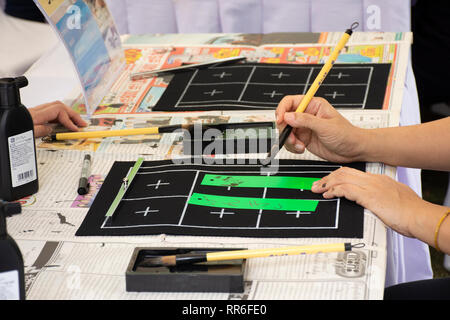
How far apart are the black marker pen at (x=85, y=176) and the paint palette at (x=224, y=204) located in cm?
3

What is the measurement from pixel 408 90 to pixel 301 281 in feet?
3.04

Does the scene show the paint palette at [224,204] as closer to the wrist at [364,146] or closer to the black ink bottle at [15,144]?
the wrist at [364,146]

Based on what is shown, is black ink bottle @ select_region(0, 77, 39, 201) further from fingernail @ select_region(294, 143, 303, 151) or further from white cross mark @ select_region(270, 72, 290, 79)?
white cross mark @ select_region(270, 72, 290, 79)

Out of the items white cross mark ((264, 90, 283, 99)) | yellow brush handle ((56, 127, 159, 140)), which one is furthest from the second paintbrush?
white cross mark ((264, 90, 283, 99))

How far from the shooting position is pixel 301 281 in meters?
0.89

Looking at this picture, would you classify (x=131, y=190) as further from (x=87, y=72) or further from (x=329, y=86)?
(x=329, y=86)

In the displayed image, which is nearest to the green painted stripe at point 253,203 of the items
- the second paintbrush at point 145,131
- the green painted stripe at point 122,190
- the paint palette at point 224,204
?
the paint palette at point 224,204

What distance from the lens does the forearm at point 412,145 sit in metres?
1.23

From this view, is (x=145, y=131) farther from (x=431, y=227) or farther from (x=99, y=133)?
(x=431, y=227)

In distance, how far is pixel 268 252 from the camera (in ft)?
2.94

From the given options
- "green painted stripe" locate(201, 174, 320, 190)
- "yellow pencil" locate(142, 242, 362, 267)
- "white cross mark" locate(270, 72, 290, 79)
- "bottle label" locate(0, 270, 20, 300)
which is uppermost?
"bottle label" locate(0, 270, 20, 300)

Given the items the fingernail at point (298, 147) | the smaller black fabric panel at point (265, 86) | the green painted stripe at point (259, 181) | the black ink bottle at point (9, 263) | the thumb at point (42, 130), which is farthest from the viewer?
the smaller black fabric panel at point (265, 86)

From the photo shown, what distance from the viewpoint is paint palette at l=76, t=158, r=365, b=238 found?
102cm

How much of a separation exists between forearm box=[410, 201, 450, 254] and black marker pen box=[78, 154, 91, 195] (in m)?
0.57
